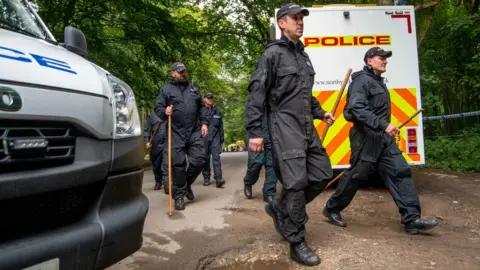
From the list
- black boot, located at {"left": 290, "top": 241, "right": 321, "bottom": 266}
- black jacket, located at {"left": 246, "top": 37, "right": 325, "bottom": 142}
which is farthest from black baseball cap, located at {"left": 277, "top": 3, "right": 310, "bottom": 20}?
black boot, located at {"left": 290, "top": 241, "right": 321, "bottom": 266}

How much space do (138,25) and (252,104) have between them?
316 inches

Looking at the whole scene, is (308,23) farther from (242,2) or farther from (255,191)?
(242,2)

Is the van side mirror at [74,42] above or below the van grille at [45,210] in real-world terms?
above

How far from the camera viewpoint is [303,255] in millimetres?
3004

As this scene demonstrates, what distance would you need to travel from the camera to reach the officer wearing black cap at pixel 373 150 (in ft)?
12.7

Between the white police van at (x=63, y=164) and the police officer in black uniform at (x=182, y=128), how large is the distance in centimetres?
309

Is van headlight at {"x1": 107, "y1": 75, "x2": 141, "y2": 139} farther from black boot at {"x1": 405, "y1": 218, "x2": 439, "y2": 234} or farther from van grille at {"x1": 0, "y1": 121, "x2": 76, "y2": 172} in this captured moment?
black boot at {"x1": 405, "y1": 218, "x2": 439, "y2": 234}

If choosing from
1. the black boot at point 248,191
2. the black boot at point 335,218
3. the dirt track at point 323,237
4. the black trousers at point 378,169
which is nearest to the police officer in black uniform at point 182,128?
the dirt track at point 323,237

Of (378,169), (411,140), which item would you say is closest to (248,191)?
(378,169)

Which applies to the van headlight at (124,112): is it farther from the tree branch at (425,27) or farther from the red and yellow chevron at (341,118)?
the tree branch at (425,27)

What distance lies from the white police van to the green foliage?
8.08 m

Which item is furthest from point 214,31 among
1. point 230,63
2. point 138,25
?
point 138,25

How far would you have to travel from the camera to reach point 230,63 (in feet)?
62.7

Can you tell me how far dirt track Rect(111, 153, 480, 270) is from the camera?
307cm
